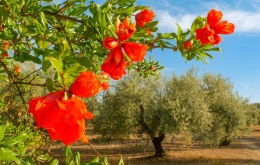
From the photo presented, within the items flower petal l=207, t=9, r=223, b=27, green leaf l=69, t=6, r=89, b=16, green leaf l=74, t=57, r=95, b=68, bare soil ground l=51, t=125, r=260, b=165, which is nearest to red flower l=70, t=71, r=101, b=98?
green leaf l=74, t=57, r=95, b=68

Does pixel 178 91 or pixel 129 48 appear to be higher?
pixel 178 91

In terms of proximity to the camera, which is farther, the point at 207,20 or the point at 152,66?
the point at 152,66

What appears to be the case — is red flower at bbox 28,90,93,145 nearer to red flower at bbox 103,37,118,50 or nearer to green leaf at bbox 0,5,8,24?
red flower at bbox 103,37,118,50

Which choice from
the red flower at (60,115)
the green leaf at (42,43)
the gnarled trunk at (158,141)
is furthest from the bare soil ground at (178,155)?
the red flower at (60,115)

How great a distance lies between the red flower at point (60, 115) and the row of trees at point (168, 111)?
46.4ft

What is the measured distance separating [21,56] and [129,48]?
1.14 m

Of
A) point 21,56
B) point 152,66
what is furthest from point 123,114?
point 21,56

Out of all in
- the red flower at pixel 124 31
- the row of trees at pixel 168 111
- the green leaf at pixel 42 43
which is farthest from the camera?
the row of trees at pixel 168 111

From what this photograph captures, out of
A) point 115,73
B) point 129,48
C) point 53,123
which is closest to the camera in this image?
point 53,123

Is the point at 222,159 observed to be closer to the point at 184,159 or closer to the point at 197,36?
the point at 184,159

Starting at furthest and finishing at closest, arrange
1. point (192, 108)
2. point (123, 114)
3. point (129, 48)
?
point (123, 114)
point (192, 108)
point (129, 48)

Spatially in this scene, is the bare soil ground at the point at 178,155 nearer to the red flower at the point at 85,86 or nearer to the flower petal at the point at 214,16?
the flower petal at the point at 214,16

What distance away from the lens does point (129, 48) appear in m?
1.12

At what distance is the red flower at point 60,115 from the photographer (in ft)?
2.79
